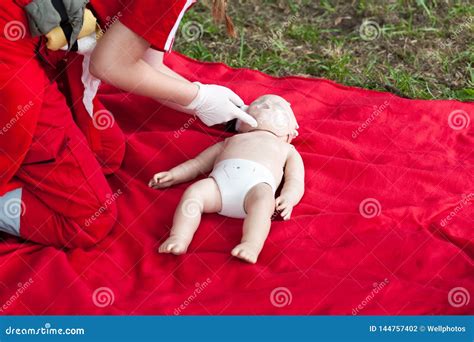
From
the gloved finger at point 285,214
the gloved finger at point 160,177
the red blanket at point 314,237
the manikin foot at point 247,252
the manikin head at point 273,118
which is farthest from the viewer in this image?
the manikin head at point 273,118

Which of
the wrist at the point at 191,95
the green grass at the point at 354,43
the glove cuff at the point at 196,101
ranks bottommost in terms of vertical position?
the green grass at the point at 354,43

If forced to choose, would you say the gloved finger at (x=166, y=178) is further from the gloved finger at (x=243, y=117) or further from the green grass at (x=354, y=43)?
the green grass at (x=354, y=43)

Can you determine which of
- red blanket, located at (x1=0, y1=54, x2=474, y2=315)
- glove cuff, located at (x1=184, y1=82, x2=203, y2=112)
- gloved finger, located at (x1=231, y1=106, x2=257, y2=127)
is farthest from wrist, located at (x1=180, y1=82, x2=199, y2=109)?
red blanket, located at (x1=0, y1=54, x2=474, y2=315)

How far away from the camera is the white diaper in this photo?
97.8 inches

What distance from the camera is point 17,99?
7.23ft

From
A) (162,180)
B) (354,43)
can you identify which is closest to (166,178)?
(162,180)

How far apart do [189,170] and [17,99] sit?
0.72 metres

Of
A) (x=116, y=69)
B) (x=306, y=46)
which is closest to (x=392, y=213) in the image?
(x=116, y=69)

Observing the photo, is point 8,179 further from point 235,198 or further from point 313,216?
point 313,216

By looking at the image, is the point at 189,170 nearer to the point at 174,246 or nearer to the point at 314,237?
the point at 174,246

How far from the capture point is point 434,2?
4.25 m

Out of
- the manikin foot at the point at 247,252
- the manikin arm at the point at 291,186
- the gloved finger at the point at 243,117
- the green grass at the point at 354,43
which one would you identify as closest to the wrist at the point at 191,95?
the gloved finger at the point at 243,117

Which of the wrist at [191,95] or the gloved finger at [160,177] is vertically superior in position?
the wrist at [191,95]

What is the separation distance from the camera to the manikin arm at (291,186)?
8.20 ft
